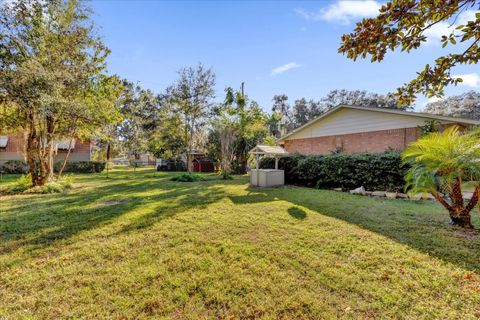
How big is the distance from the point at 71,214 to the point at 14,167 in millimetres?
17608

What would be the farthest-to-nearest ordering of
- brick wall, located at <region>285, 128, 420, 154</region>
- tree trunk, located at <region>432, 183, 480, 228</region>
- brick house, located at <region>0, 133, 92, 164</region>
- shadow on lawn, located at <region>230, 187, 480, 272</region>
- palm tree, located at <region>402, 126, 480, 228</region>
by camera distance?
brick house, located at <region>0, 133, 92, 164</region> → brick wall, located at <region>285, 128, 420, 154</region> → tree trunk, located at <region>432, 183, 480, 228</region> → palm tree, located at <region>402, 126, 480, 228</region> → shadow on lawn, located at <region>230, 187, 480, 272</region>

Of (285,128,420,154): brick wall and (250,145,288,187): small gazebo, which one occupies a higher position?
(285,128,420,154): brick wall

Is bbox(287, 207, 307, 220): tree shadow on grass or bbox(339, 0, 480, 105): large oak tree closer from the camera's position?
bbox(339, 0, 480, 105): large oak tree

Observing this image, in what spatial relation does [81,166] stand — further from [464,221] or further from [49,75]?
[464,221]

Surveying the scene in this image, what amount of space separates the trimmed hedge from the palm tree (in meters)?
3.82

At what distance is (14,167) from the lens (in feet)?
57.0

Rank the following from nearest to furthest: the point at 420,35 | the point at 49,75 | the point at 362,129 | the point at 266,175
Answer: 1. the point at 420,35
2. the point at 49,75
3. the point at 266,175
4. the point at 362,129

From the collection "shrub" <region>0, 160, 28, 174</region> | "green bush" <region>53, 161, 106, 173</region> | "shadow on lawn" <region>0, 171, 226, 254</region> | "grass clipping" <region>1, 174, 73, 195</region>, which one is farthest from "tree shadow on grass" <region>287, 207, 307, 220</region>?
"shrub" <region>0, 160, 28, 174</region>

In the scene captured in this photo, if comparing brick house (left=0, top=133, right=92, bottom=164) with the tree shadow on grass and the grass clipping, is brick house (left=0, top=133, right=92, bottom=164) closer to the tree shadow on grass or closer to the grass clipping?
the grass clipping

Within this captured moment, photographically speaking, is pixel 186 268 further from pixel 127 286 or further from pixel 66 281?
pixel 66 281

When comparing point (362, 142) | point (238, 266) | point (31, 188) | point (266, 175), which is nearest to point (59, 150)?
point (31, 188)

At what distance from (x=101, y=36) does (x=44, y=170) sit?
6341mm

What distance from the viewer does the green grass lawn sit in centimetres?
238

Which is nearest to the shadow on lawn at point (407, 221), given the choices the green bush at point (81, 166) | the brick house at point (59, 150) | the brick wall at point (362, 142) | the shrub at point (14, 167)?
the brick wall at point (362, 142)
